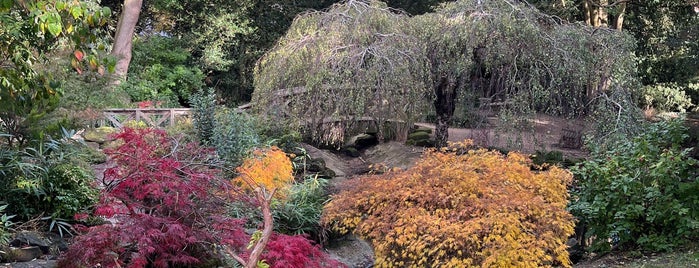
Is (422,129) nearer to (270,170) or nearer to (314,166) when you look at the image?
(314,166)

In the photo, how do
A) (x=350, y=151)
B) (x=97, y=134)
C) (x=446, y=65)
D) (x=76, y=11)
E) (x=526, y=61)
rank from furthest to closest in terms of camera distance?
(x=350, y=151), (x=97, y=134), (x=446, y=65), (x=526, y=61), (x=76, y=11)

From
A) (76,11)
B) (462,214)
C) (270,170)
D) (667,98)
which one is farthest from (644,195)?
(667,98)

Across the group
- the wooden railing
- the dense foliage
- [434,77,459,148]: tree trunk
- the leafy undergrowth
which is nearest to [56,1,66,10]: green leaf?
the dense foliage

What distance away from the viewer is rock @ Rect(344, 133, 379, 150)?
13789mm

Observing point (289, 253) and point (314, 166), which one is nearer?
point (289, 253)

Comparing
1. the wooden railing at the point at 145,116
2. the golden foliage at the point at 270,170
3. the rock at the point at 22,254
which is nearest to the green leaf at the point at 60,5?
the rock at the point at 22,254


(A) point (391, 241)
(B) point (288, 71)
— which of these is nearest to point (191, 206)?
(A) point (391, 241)

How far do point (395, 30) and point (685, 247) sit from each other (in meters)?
5.80

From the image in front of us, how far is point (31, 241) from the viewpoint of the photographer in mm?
5797

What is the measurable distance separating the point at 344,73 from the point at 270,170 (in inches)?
113

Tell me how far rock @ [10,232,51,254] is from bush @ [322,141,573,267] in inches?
100

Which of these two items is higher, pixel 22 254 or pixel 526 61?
pixel 526 61

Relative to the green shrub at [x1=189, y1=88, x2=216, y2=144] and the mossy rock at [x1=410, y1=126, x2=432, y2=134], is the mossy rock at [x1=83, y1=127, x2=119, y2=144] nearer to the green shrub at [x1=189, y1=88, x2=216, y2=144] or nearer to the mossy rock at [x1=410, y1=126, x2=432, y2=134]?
the green shrub at [x1=189, y1=88, x2=216, y2=144]

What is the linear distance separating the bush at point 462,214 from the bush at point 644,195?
0.64 m
